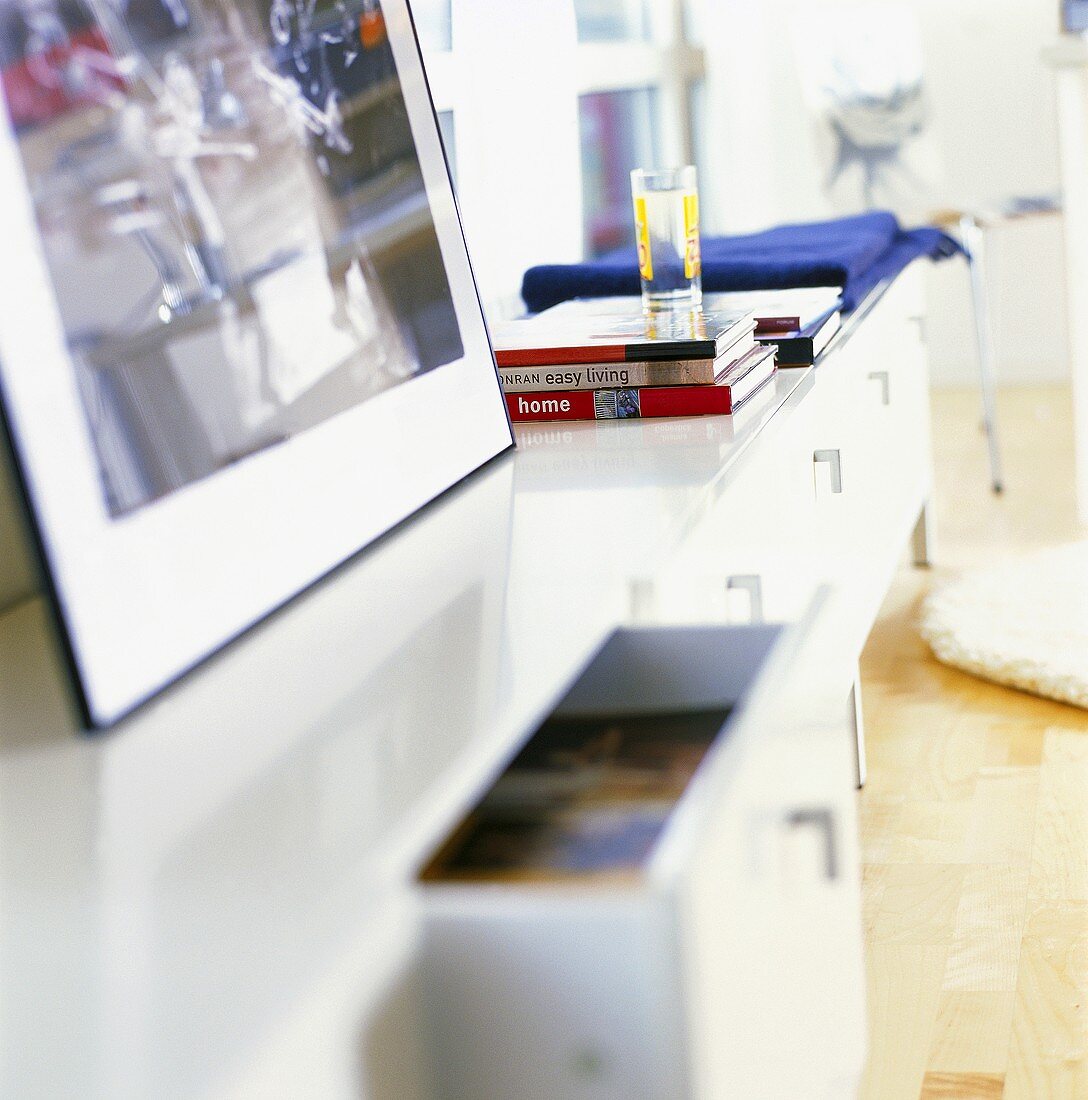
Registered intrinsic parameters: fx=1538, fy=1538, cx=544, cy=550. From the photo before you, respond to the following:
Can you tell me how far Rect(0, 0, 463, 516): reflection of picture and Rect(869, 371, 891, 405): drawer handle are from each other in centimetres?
76

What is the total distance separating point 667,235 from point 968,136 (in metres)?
2.80

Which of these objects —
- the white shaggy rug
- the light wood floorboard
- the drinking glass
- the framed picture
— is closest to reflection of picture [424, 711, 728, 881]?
the framed picture

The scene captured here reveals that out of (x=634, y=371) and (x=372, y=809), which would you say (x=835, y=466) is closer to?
(x=634, y=371)

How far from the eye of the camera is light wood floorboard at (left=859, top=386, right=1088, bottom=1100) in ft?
3.73

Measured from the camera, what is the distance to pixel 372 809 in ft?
1.86

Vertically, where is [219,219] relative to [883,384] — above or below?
above

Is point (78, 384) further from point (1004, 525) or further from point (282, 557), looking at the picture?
point (1004, 525)

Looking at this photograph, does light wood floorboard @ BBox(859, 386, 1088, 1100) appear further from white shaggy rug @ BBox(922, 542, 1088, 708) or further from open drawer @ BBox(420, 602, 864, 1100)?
open drawer @ BBox(420, 602, 864, 1100)

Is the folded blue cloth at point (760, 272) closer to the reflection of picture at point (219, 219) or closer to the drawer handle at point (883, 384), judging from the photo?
the drawer handle at point (883, 384)

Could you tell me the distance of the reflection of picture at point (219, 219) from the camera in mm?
727

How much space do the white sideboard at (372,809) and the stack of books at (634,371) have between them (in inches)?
6.4

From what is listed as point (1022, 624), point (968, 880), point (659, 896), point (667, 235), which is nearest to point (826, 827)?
point (659, 896)

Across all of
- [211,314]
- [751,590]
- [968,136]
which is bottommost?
[968,136]

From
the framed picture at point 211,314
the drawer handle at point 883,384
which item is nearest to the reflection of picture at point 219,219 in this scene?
the framed picture at point 211,314
